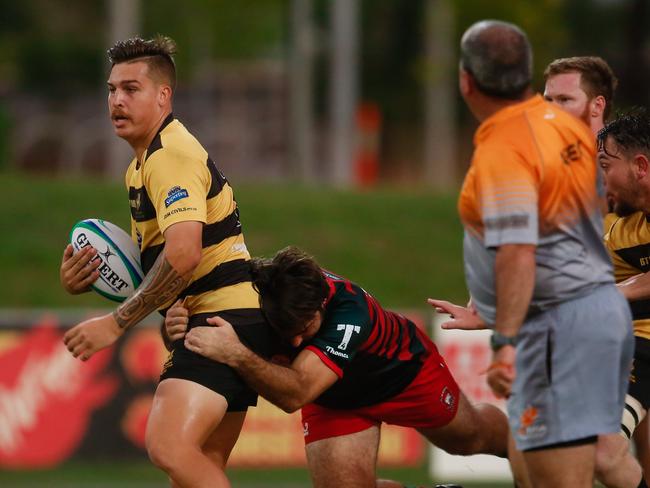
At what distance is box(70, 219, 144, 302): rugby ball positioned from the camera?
6461 mm

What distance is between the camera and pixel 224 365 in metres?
6.20

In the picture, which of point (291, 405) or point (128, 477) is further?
point (128, 477)

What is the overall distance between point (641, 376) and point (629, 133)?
4.04ft

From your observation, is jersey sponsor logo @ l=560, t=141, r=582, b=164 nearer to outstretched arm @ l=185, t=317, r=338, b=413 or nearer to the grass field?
outstretched arm @ l=185, t=317, r=338, b=413

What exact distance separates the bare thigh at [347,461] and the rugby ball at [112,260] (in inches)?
50.0

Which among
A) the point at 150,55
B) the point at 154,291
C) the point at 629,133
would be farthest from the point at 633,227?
the point at 150,55

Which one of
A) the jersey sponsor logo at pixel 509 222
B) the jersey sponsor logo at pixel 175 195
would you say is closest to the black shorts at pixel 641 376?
the jersey sponsor logo at pixel 509 222

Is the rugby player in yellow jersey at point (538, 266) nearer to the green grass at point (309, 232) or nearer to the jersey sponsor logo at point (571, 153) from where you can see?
the jersey sponsor logo at point (571, 153)

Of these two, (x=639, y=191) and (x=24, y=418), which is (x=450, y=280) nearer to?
(x=24, y=418)

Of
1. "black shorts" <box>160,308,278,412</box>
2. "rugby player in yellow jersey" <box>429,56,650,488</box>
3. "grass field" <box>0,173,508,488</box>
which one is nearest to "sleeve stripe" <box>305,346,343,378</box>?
"black shorts" <box>160,308,278,412</box>

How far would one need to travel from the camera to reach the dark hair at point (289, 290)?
6.14 meters

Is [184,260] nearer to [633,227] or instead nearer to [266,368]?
[266,368]

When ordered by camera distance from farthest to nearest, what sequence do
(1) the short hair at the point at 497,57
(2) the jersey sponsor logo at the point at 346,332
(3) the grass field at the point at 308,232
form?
(3) the grass field at the point at 308,232
(2) the jersey sponsor logo at the point at 346,332
(1) the short hair at the point at 497,57

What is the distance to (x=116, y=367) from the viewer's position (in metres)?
12.1
